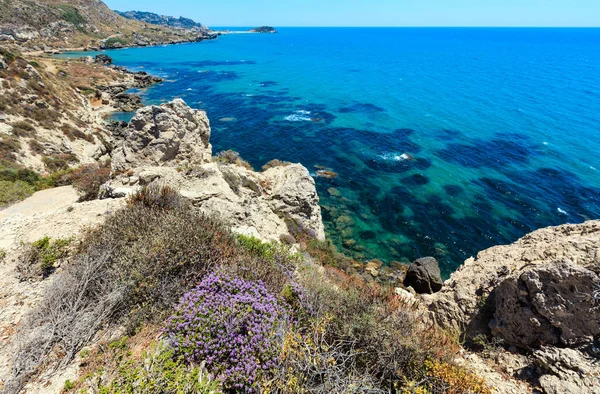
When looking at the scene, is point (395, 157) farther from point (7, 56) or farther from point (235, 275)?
point (7, 56)

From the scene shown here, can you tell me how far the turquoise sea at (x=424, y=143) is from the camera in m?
24.5

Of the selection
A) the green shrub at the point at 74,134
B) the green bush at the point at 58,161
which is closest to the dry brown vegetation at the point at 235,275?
the green bush at the point at 58,161

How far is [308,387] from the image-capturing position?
4.93 metres

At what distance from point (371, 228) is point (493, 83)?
228 feet

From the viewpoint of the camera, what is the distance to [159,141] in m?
18.7

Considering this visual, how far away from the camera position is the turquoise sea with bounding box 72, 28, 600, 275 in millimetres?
24547

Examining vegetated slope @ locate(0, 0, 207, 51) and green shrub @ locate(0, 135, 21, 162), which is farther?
vegetated slope @ locate(0, 0, 207, 51)

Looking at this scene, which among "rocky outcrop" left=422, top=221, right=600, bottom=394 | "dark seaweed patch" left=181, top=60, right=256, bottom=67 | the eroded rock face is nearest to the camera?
"rocky outcrop" left=422, top=221, right=600, bottom=394

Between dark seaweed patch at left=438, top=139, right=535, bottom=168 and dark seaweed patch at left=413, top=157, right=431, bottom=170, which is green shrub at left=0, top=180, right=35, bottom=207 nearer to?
dark seaweed patch at left=413, top=157, right=431, bottom=170

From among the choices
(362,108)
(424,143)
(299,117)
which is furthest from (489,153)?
(299,117)

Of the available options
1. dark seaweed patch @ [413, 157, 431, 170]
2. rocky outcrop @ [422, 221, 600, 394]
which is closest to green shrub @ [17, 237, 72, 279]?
rocky outcrop @ [422, 221, 600, 394]

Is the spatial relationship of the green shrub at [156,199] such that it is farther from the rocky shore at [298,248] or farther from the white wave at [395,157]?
the white wave at [395,157]

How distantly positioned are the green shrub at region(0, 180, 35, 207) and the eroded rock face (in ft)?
18.7

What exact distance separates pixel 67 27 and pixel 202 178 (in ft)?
529
